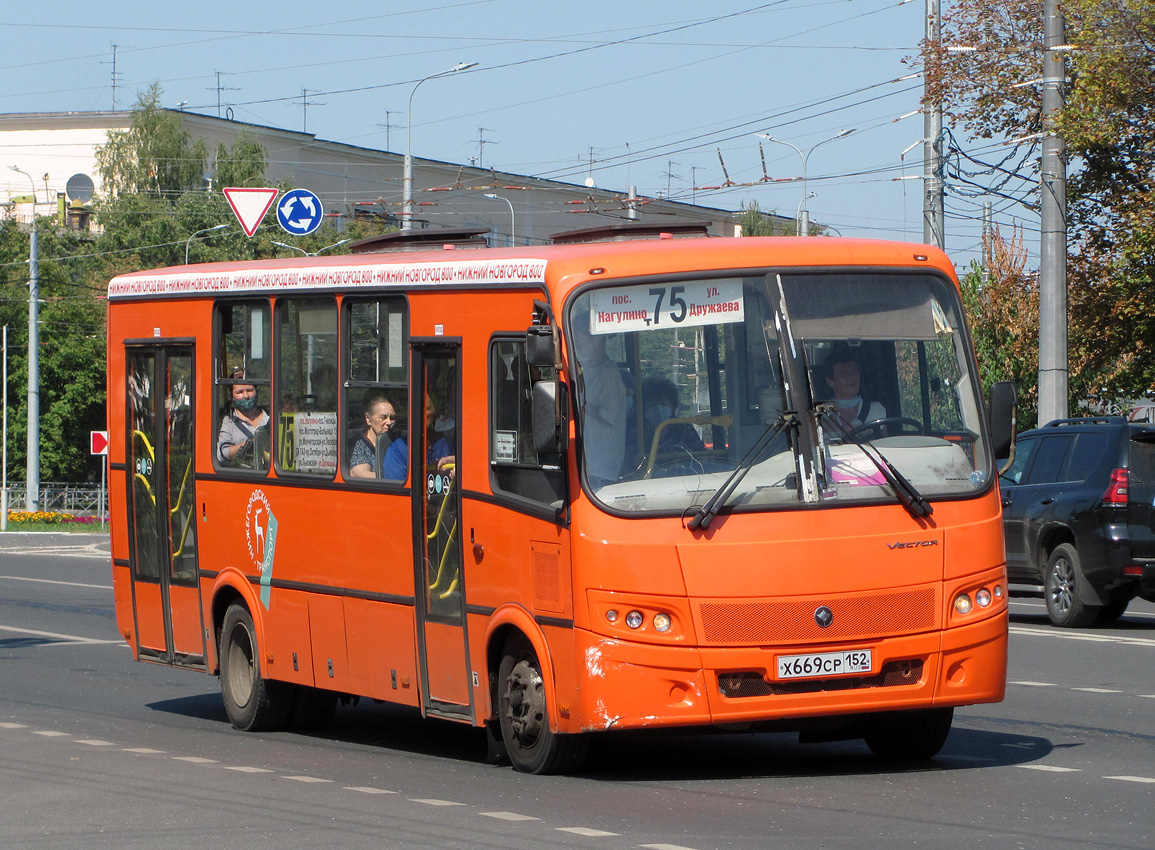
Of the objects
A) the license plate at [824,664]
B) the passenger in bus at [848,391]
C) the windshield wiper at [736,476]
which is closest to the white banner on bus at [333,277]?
the windshield wiper at [736,476]

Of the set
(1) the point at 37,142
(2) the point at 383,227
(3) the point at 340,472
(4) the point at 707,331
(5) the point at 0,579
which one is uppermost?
(1) the point at 37,142

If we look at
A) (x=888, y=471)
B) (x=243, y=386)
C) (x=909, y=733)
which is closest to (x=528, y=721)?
(x=909, y=733)

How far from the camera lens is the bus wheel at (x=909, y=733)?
9742 millimetres

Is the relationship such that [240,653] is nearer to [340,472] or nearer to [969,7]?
[340,472]

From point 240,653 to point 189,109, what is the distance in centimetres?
7554

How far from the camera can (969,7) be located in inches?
1186

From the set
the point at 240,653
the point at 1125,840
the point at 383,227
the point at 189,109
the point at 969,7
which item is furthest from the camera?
the point at 189,109

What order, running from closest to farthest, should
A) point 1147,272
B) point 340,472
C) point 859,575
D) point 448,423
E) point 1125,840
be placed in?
point 1125,840
point 859,575
point 448,423
point 340,472
point 1147,272

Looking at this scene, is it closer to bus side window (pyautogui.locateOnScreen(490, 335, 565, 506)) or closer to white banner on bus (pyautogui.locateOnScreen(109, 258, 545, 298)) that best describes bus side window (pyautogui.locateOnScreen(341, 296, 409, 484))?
white banner on bus (pyautogui.locateOnScreen(109, 258, 545, 298))

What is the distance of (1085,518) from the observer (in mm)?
17922

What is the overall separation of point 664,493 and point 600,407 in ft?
1.71

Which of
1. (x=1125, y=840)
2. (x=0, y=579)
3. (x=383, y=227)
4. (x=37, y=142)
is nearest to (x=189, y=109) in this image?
(x=37, y=142)

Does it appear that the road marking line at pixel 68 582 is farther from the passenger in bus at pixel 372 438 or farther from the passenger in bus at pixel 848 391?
the passenger in bus at pixel 848 391

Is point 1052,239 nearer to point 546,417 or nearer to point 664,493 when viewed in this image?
point 664,493
